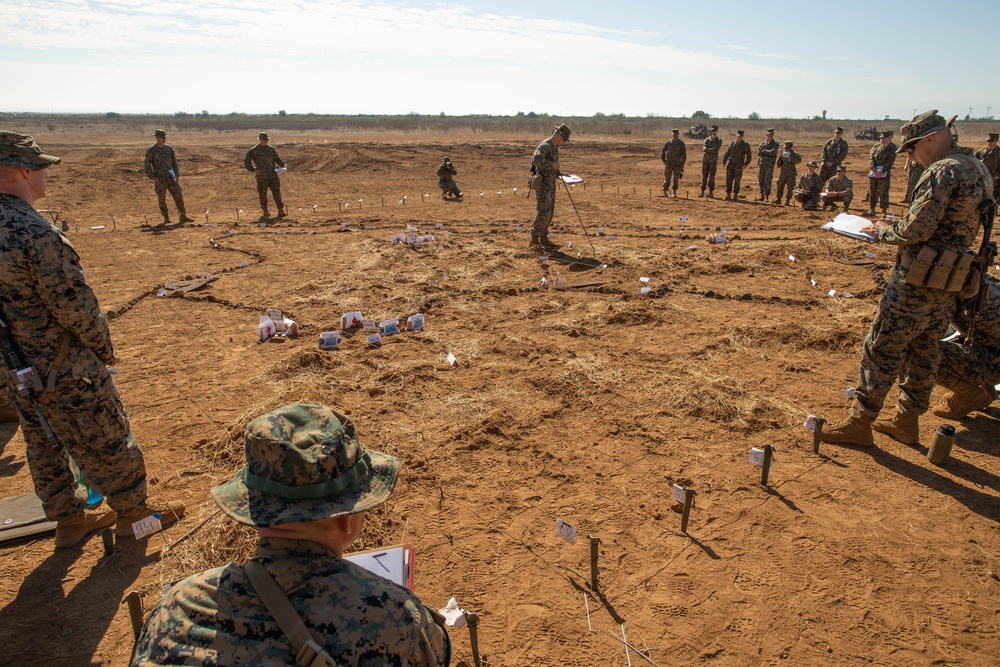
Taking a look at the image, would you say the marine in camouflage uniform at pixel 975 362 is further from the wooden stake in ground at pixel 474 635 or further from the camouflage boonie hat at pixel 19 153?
the camouflage boonie hat at pixel 19 153

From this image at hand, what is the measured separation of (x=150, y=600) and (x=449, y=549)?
1.75m

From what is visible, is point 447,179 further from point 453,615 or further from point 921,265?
point 453,615

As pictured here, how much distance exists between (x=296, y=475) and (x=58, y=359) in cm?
263

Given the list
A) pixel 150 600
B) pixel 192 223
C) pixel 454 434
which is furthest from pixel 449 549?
pixel 192 223

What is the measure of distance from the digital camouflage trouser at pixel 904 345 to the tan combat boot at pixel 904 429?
2.7 inches

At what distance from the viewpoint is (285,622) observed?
144 centimetres

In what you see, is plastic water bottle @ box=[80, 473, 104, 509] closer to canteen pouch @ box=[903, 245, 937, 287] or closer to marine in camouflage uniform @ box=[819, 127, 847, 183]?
canteen pouch @ box=[903, 245, 937, 287]

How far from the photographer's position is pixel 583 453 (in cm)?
465

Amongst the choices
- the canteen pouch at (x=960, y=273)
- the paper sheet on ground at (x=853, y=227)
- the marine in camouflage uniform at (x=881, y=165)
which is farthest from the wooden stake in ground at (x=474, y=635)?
the marine in camouflage uniform at (x=881, y=165)

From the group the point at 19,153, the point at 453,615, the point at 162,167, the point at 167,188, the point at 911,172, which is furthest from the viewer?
the point at 167,188

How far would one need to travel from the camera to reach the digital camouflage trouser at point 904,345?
434cm

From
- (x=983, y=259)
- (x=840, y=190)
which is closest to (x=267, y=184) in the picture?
(x=983, y=259)

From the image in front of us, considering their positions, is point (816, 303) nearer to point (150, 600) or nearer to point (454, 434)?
point (454, 434)

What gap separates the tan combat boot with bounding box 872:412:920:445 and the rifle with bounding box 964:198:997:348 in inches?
35.0
